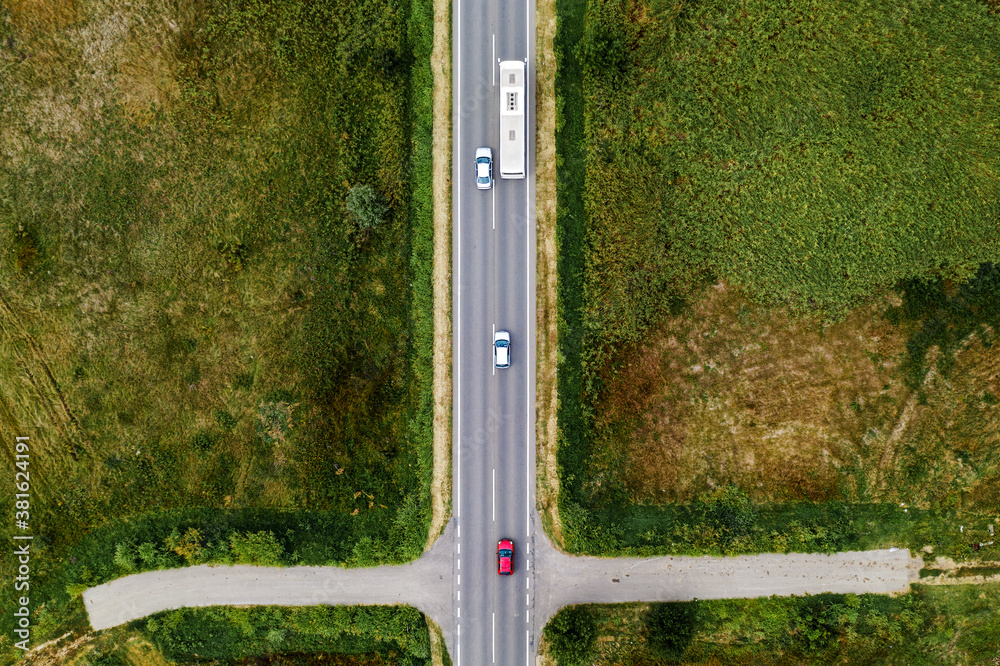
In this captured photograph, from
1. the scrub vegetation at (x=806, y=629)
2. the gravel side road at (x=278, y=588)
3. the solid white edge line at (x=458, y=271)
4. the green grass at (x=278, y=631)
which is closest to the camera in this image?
the scrub vegetation at (x=806, y=629)

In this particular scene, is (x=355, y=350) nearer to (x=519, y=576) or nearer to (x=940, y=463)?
(x=519, y=576)

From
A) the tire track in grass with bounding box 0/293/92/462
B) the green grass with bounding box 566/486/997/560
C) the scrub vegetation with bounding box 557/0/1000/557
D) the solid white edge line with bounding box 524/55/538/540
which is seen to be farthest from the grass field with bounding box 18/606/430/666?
the scrub vegetation with bounding box 557/0/1000/557

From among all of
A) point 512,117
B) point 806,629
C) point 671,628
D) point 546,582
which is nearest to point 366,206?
point 512,117

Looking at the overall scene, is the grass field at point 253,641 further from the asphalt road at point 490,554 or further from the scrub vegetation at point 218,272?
the scrub vegetation at point 218,272

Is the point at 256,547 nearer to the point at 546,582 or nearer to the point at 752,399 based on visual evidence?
the point at 546,582

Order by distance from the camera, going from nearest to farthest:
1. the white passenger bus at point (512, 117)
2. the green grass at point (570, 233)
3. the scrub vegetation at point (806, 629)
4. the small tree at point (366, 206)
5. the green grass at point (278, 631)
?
the white passenger bus at point (512, 117)
the small tree at point (366, 206)
the scrub vegetation at point (806, 629)
the green grass at point (278, 631)
the green grass at point (570, 233)

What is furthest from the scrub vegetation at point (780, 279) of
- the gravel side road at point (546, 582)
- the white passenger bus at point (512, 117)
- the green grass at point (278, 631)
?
the green grass at point (278, 631)
